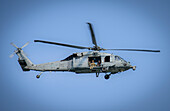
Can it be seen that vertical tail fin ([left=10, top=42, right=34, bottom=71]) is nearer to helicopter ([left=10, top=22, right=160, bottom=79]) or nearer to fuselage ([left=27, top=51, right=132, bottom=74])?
helicopter ([left=10, top=22, right=160, bottom=79])

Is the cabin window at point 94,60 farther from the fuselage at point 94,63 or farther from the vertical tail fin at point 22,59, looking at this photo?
the vertical tail fin at point 22,59

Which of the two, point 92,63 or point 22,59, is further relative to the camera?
point 22,59

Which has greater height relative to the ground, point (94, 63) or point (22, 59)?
point (22, 59)

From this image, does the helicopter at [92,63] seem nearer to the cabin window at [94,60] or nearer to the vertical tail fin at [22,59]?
the cabin window at [94,60]

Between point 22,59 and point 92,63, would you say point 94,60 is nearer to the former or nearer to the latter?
point 92,63

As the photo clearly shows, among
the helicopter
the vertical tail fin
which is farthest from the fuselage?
the vertical tail fin

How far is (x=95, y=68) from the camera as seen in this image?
1129 inches

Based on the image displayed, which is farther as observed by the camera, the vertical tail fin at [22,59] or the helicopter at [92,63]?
the vertical tail fin at [22,59]

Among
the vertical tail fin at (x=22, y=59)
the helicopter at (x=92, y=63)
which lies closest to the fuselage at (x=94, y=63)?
the helicopter at (x=92, y=63)

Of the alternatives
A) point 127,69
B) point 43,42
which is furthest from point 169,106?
point 43,42

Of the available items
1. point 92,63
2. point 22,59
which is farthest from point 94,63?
point 22,59

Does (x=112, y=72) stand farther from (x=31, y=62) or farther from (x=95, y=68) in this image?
(x=31, y=62)

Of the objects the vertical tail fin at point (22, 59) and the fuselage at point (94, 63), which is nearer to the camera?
the fuselage at point (94, 63)

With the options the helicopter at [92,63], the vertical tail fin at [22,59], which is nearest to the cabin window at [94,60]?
the helicopter at [92,63]
